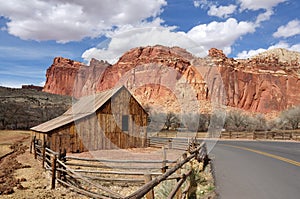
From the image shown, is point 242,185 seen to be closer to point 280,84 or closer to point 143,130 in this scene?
point 143,130

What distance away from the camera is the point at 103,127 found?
73.3 ft

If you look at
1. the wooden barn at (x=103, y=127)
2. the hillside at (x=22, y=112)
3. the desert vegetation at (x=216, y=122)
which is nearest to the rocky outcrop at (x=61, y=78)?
the hillside at (x=22, y=112)

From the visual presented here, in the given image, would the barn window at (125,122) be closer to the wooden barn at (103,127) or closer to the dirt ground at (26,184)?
the wooden barn at (103,127)

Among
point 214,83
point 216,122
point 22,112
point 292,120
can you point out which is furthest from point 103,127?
point 214,83

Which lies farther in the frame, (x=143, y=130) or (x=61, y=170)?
(x=143, y=130)

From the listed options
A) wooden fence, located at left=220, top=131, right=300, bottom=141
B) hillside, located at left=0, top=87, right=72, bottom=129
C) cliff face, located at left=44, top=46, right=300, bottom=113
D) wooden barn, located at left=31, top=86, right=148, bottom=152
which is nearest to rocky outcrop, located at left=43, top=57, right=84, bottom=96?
cliff face, located at left=44, top=46, right=300, bottom=113

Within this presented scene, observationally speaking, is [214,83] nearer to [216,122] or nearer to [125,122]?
[216,122]

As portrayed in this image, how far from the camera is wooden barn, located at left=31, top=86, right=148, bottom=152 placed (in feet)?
66.7

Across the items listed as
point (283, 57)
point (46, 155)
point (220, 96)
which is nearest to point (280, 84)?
point (220, 96)

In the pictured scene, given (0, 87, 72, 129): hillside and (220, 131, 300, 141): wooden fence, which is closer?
(220, 131, 300, 141): wooden fence

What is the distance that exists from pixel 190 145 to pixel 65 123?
29.9 feet

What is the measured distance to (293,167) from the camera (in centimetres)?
1181

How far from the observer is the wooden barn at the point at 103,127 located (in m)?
20.3

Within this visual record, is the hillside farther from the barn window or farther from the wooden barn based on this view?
the barn window
